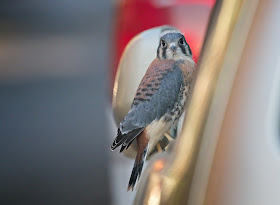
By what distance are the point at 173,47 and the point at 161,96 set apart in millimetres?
82

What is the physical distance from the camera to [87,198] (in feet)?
14.2

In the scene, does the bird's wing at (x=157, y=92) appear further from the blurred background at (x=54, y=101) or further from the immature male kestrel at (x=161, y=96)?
the blurred background at (x=54, y=101)

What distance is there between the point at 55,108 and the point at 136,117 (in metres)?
5.80

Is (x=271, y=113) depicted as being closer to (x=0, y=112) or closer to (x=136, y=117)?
(x=136, y=117)

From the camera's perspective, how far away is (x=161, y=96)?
1.04 metres

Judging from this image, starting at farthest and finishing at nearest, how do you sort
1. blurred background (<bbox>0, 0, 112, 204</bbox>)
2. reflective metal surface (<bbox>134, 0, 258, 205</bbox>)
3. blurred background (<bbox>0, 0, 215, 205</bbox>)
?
blurred background (<bbox>0, 0, 112, 204</bbox>), blurred background (<bbox>0, 0, 215, 205</bbox>), reflective metal surface (<bbox>134, 0, 258, 205</bbox>)

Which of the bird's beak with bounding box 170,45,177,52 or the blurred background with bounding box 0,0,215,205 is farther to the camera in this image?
the blurred background with bounding box 0,0,215,205

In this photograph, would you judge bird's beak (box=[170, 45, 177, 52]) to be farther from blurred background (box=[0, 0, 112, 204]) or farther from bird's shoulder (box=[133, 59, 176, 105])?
blurred background (box=[0, 0, 112, 204])

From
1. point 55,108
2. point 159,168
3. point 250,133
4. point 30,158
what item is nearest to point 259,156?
point 250,133

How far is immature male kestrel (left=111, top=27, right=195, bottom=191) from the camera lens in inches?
41.0

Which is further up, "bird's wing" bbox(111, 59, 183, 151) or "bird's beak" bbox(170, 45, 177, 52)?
"bird's beak" bbox(170, 45, 177, 52)

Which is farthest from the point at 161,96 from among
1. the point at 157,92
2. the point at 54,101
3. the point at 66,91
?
the point at 66,91

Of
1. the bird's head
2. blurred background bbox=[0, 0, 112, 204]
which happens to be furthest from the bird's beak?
blurred background bbox=[0, 0, 112, 204]

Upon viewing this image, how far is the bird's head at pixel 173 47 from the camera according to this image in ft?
3.49
